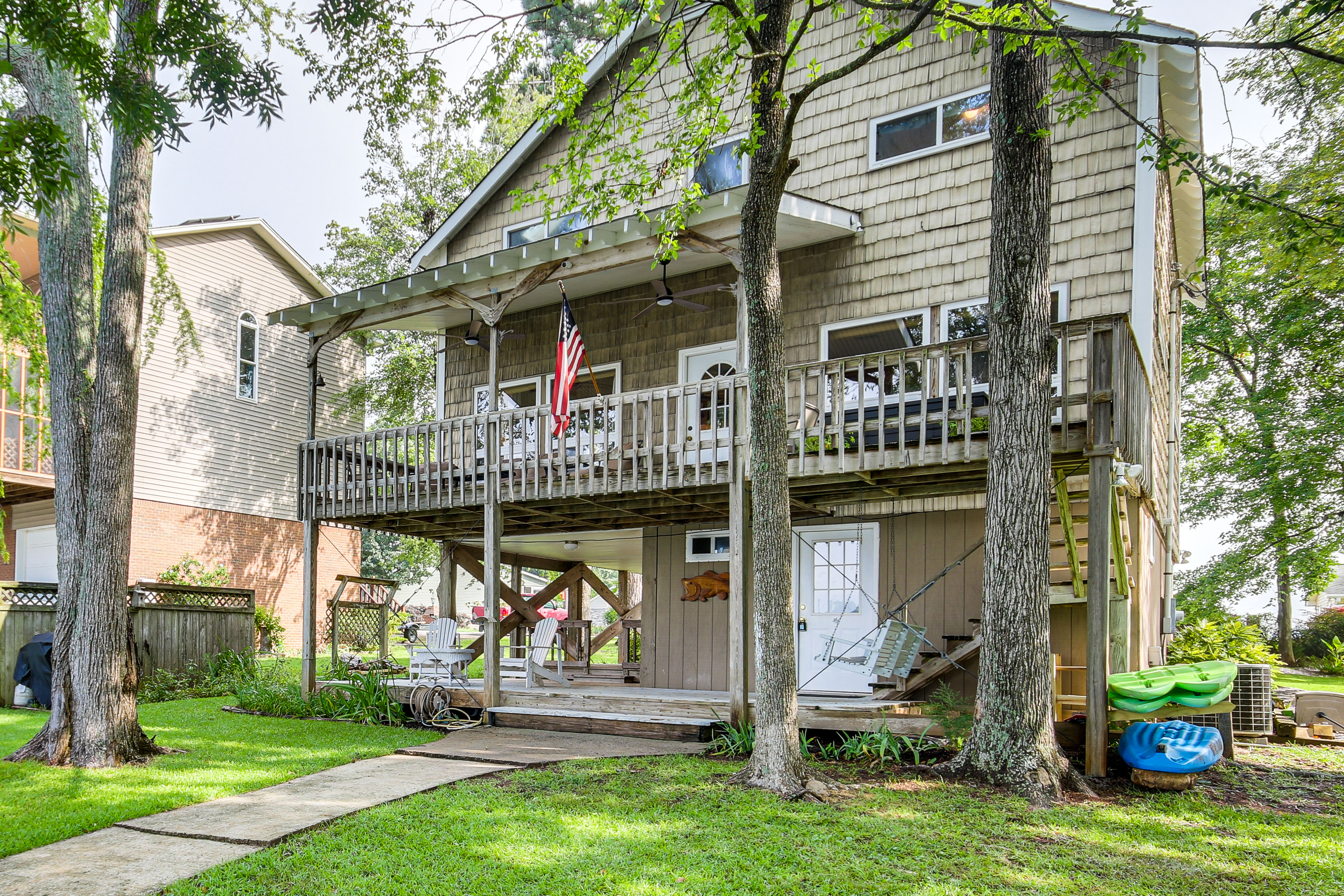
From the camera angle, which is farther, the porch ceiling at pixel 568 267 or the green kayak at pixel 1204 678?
the porch ceiling at pixel 568 267

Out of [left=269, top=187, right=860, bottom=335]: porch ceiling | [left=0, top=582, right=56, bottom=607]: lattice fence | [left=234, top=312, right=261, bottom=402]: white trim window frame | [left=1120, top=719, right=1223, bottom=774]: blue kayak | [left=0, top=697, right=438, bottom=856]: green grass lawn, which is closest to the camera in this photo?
[left=0, top=697, right=438, bottom=856]: green grass lawn

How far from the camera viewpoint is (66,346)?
352 inches

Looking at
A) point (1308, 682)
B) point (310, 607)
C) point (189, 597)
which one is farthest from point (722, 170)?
point (1308, 682)

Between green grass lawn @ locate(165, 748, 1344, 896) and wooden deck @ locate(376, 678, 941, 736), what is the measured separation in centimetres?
124

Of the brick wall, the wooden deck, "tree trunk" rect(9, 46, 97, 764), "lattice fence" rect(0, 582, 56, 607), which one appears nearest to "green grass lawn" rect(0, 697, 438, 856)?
"tree trunk" rect(9, 46, 97, 764)

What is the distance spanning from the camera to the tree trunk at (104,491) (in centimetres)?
849

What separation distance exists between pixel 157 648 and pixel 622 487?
8.24m

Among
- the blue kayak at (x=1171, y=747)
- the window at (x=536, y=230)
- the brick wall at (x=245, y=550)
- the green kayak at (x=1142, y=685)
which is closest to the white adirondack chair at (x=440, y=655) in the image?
the window at (x=536, y=230)

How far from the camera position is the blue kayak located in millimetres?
7438

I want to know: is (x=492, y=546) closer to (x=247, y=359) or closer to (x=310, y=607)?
(x=310, y=607)

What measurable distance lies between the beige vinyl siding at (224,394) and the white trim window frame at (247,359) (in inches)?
2.4

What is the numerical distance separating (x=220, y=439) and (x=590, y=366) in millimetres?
12131

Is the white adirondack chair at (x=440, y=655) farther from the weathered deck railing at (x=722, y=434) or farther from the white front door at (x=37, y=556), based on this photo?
the white front door at (x=37, y=556)

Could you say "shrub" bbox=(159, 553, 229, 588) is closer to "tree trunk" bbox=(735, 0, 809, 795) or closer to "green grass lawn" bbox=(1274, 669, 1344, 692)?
"tree trunk" bbox=(735, 0, 809, 795)
